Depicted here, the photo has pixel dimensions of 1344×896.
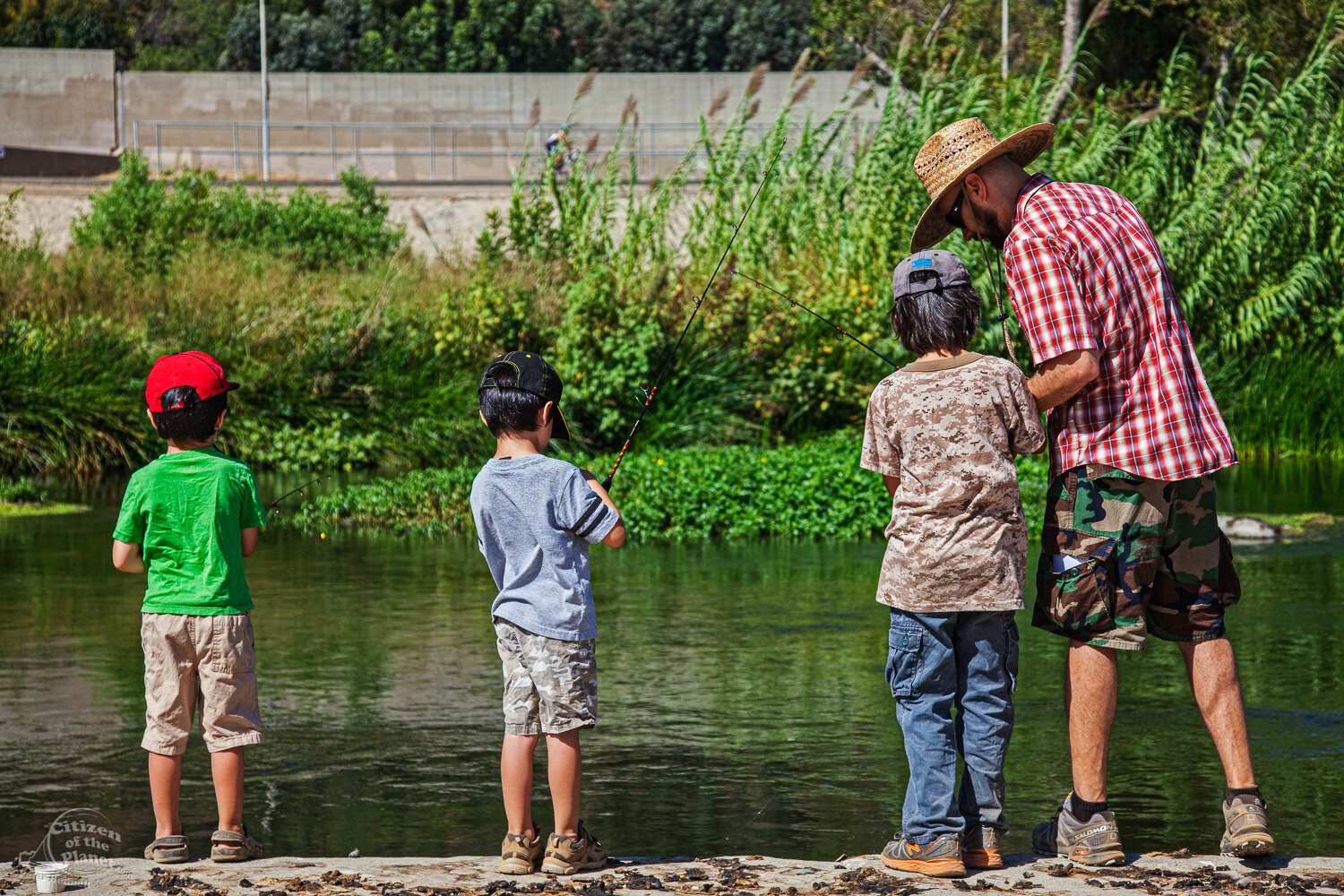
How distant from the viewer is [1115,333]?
12.2ft

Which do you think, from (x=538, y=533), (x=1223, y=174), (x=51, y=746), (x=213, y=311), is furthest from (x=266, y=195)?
(x=538, y=533)

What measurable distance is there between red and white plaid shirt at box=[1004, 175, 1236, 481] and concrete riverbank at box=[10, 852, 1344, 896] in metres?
0.96

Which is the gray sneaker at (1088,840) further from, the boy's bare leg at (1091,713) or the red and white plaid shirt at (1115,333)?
the red and white plaid shirt at (1115,333)

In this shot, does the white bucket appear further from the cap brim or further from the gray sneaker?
the gray sneaker

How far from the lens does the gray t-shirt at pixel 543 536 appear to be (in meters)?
3.84

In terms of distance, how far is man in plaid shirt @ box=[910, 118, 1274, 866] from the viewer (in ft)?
12.1

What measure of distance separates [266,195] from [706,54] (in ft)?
93.4

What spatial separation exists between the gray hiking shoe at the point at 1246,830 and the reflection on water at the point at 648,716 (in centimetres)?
47

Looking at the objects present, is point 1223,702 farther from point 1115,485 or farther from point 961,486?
point 961,486

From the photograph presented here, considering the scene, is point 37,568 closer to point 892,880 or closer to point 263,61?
point 892,880

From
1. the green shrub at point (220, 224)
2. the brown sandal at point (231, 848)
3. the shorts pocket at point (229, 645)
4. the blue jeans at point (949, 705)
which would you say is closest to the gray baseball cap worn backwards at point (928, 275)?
the blue jeans at point (949, 705)

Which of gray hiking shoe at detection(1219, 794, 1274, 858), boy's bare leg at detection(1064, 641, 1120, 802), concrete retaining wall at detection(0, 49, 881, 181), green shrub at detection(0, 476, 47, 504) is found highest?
concrete retaining wall at detection(0, 49, 881, 181)

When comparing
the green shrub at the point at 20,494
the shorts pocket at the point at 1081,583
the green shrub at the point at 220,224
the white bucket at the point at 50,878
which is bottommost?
the white bucket at the point at 50,878

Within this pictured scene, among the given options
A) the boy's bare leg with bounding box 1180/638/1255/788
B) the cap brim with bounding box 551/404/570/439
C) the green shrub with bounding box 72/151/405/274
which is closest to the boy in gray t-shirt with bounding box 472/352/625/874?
the cap brim with bounding box 551/404/570/439
